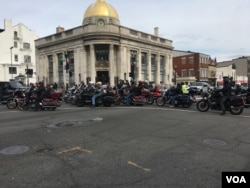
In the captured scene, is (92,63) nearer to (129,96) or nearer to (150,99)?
(150,99)

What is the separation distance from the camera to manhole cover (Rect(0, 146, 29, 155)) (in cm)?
588

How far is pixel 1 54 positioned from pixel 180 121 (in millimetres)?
61882

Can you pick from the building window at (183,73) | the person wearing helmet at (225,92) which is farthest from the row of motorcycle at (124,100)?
the building window at (183,73)

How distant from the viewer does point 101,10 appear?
48.4m

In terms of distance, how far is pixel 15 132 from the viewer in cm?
802

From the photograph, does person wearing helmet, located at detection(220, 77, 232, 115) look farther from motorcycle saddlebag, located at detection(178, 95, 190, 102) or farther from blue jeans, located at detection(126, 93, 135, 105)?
blue jeans, located at detection(126, 93, 135, 105)

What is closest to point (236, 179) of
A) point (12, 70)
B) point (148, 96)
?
point (148, 96)

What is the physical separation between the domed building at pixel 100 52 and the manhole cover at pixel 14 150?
34.8 metres

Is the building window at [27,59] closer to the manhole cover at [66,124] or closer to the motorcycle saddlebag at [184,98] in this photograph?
the motorcycle saddlebag at [184,98]

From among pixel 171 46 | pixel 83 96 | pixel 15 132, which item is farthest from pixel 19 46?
pixel 15 132

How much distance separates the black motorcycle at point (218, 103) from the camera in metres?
12.4

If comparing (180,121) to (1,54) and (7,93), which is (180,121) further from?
(1,54)

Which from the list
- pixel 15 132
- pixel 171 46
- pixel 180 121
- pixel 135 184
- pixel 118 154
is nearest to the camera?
pixel 135 184

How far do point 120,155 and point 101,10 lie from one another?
1830 inches
